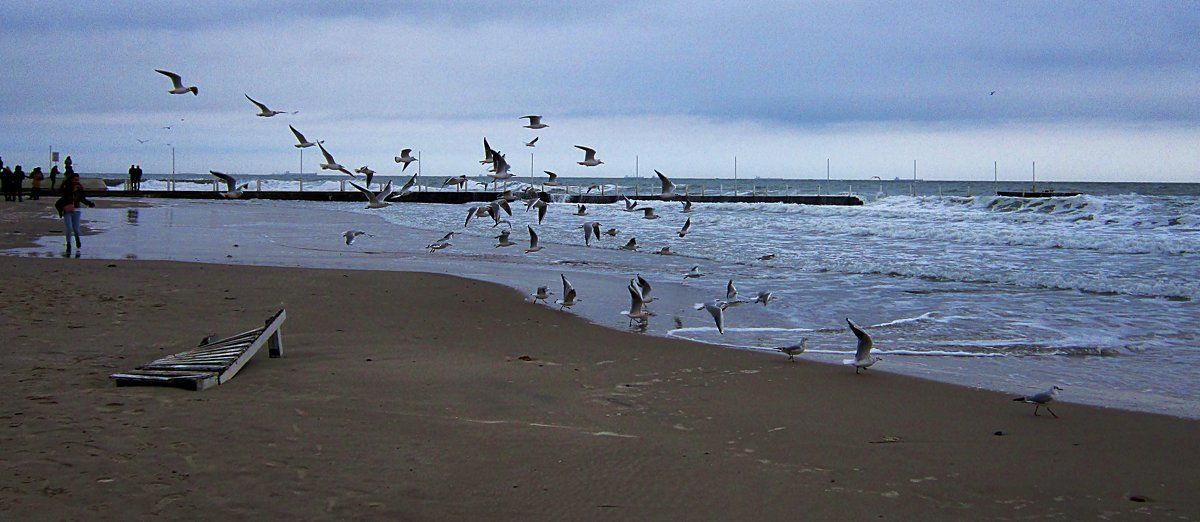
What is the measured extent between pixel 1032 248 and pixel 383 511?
19.9 metres

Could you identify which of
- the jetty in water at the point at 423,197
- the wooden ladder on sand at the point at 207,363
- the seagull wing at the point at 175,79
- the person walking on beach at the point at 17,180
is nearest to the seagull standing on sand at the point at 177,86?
the seagull wing at the point at 175,79

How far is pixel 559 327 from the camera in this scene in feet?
30.1

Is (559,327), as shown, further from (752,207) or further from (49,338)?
(752,207)

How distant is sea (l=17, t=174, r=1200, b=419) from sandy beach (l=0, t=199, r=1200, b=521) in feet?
4.04

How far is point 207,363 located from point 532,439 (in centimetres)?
239

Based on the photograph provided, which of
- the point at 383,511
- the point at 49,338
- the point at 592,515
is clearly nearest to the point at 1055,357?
the point at 592,515

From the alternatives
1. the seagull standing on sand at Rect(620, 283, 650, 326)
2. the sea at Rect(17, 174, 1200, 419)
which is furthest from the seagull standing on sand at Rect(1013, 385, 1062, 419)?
the seagull standing on sand at Rect(620, 283, 650, 326)

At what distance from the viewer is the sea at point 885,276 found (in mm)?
7952

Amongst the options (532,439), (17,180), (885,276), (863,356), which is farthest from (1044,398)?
(17,180)

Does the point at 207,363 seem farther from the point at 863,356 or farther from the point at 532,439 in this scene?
the point at 863,356

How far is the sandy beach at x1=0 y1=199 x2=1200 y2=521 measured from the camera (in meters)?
3.92

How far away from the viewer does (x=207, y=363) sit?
5.93m

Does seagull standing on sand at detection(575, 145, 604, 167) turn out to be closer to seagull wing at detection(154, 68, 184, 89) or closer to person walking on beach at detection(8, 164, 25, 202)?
seagull wing at detection(154, 68, 184, 89)

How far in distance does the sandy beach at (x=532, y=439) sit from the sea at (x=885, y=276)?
48.5 inches
